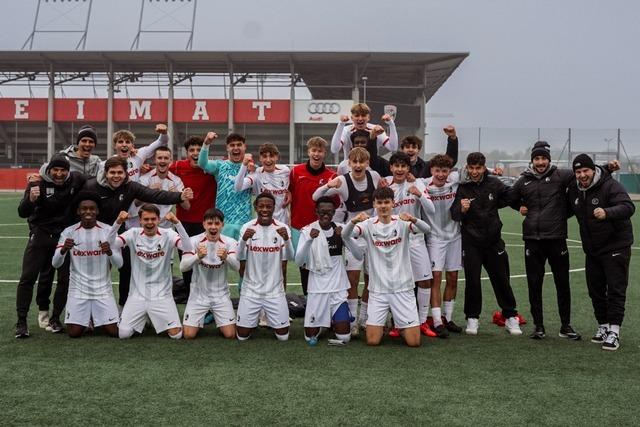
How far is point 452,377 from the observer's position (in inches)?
188

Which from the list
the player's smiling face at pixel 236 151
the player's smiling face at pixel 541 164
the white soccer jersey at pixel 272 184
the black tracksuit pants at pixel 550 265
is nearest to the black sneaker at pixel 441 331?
the black tracksuit pants at pixel 550 265

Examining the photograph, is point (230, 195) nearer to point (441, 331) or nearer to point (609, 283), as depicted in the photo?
point (441, 331)

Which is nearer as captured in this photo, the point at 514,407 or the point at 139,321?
the point at 514,407

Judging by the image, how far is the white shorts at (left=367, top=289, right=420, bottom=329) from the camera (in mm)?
5906

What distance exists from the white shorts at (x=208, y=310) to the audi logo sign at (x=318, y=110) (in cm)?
3262

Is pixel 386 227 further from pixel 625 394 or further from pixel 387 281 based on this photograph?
pixel 625 394

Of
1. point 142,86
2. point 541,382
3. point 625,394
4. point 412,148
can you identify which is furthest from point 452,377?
point 142,86

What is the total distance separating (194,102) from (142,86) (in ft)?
12.9

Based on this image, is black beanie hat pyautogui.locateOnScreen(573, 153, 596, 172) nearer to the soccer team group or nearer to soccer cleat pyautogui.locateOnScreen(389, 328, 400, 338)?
the soccer team group

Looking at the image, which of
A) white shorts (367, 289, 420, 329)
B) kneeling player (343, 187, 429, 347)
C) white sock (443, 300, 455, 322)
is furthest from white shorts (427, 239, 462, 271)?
white shorts (367, 289, 420, 329)

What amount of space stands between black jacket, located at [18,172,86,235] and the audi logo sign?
32.6 metres

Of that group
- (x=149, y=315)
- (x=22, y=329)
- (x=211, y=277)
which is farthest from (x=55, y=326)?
(x=211, y=277)

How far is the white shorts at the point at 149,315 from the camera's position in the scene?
606cm

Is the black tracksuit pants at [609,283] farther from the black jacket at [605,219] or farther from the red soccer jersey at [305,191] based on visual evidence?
the red soccer jersey at [305,191]
